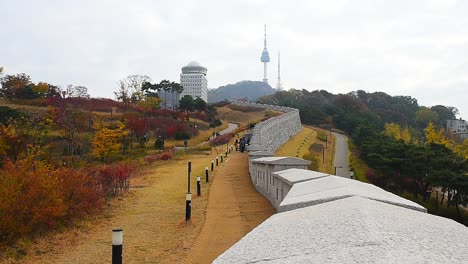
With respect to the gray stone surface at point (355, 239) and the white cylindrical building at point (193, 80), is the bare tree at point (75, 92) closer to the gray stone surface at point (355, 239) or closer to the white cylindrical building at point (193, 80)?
the gray stone surface at point (355, 239)

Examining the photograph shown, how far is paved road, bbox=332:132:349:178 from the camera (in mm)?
42056

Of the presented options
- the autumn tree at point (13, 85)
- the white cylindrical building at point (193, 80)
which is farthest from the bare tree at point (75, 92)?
the white cylindrical building at point (193, 80)

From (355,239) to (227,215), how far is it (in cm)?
820

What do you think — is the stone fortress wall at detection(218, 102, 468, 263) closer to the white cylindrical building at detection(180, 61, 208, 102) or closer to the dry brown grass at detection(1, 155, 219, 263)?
the dry brown grass at detection(1, 155, 219, 263)

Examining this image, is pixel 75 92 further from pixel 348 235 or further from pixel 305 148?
pixel 348 235

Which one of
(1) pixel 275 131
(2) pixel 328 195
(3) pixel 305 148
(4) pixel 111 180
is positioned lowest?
(4) pixel 111 180

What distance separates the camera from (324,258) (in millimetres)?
3645

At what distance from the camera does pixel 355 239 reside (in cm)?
402

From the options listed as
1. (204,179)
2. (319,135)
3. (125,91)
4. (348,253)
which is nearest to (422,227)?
(348,253)

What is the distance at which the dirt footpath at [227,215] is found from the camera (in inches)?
347

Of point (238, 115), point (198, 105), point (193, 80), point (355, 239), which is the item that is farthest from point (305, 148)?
point (193, 80)

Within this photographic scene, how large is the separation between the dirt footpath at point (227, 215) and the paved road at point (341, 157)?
78.3 ft

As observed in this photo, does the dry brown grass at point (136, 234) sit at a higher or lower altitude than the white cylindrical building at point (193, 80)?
lower

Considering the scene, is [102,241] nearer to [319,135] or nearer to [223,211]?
[223,211]
